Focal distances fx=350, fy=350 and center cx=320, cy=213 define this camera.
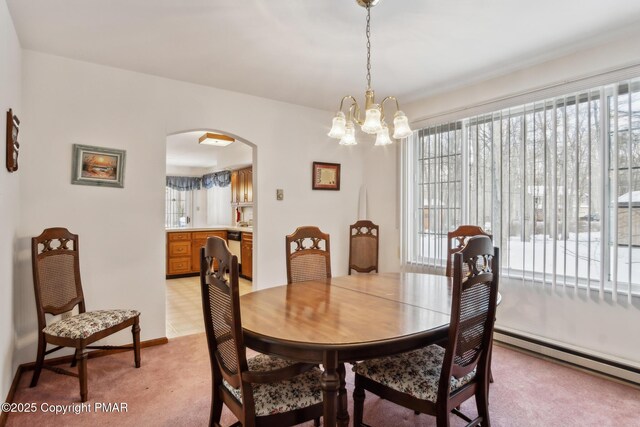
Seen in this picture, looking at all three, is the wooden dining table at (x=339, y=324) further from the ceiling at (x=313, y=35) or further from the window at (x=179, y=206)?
the window at (x=179, y=206)

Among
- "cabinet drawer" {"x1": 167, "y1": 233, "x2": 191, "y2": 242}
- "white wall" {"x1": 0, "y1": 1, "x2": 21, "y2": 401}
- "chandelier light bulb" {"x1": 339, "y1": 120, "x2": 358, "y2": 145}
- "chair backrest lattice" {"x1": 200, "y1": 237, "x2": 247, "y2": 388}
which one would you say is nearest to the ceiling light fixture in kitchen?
"cabinet drawer" {"x1": 167, "y1": 233, "x2": 191, "y2": 242}

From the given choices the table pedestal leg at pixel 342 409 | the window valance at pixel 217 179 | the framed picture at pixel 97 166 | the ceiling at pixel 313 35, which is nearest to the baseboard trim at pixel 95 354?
the framed picture at pixel 97 166

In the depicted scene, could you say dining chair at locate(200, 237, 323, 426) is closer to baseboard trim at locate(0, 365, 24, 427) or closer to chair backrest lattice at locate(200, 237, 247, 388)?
chair backrest lattice at locate(200, 237, 247, 388)

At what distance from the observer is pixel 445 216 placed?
3.61 metres

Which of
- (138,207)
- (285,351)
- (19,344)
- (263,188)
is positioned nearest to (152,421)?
(285,351)

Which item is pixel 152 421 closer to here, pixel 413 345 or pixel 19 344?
pixel 19 344

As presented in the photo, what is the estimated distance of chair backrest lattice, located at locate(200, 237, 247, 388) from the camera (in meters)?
1.30

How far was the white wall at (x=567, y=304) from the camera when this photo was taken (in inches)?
96.6

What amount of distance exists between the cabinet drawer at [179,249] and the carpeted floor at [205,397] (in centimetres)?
351

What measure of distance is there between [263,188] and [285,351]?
2.62 metres

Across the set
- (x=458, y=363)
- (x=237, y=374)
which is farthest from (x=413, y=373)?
(x=237, y=374)

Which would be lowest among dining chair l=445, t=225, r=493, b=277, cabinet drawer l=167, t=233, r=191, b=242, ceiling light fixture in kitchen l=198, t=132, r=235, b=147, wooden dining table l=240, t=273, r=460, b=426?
wooden dining table l=240, t=273, r=460, b=426

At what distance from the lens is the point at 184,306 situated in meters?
4.41

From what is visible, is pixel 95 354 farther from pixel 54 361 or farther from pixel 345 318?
pixel 345 318
